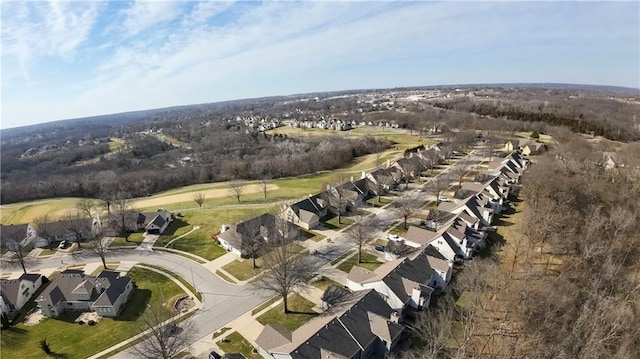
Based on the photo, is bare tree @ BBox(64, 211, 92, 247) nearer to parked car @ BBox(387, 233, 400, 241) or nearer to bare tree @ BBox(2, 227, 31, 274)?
bare tree @ BBox(2, 227, 31, 274)

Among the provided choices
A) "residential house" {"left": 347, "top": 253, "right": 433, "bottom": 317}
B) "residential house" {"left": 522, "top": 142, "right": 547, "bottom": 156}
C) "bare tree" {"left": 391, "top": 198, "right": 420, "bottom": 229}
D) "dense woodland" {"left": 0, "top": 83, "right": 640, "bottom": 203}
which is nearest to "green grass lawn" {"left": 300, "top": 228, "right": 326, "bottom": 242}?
"bare tree" {"left": 391, "top": 198, "right": 420, "bottom": 229}

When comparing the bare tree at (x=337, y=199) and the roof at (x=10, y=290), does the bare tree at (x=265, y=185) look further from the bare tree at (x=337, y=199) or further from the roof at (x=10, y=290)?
the roof at (x=10, y=290)

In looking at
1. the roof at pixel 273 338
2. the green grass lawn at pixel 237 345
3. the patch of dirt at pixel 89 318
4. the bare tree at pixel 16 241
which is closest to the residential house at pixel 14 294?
the patch of dirt at pixel 89 318

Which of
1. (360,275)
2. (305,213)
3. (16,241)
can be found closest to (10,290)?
(16,241)

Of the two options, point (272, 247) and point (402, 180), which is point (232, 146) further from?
point (272, 247)

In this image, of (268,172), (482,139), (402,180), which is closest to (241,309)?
(402,180)
